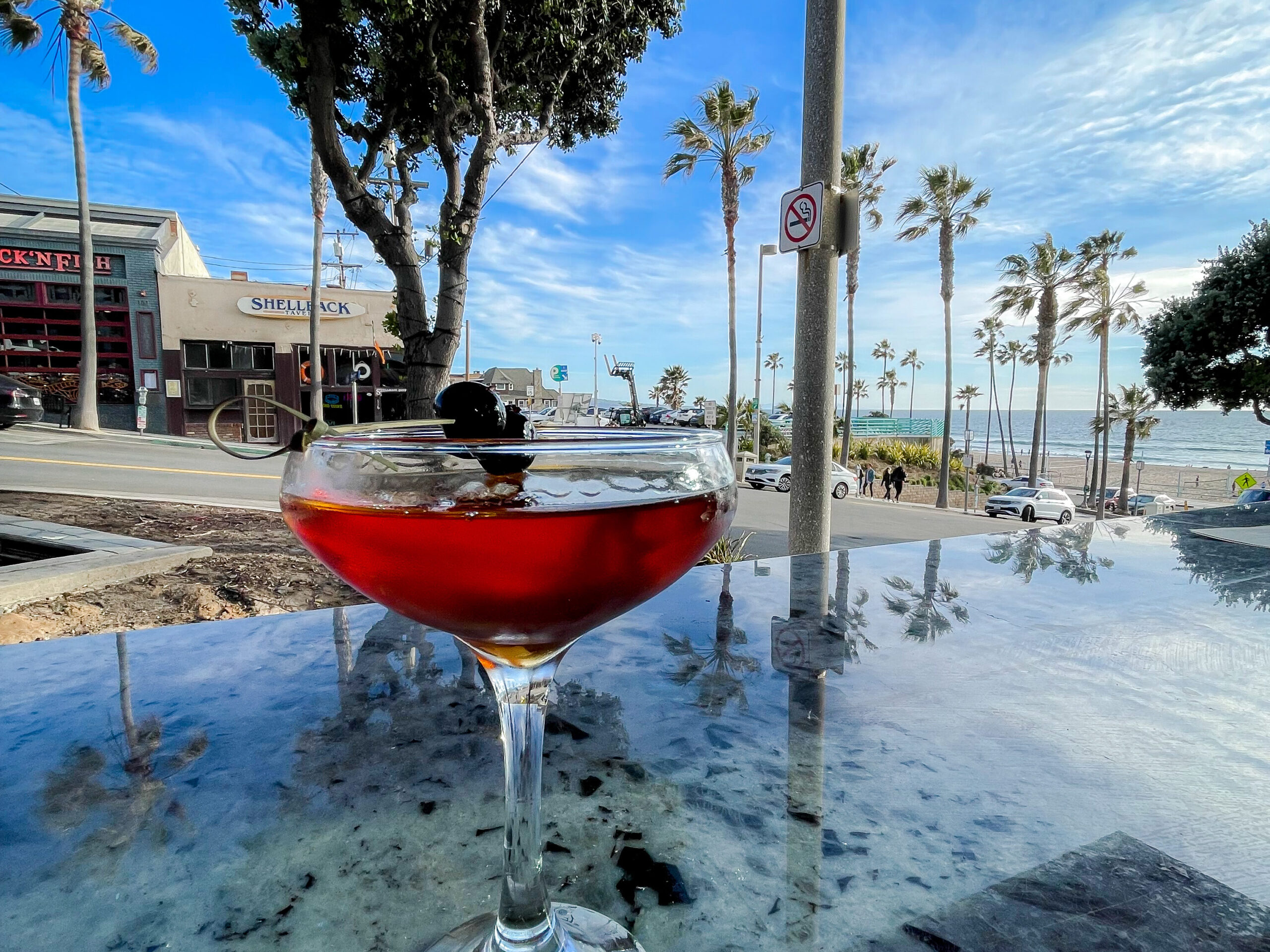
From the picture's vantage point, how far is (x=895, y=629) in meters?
1.03

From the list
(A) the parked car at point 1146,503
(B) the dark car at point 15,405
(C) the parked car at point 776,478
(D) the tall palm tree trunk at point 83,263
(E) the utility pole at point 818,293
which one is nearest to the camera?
(E) the utility pole at point 818,293

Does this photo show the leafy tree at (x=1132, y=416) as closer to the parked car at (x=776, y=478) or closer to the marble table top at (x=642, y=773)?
the parked car at (x=776, y=478)

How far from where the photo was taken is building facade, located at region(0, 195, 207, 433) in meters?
21.5

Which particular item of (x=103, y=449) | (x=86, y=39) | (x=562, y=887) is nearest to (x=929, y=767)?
(x=562, y=887)

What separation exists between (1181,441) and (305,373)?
11080 cm

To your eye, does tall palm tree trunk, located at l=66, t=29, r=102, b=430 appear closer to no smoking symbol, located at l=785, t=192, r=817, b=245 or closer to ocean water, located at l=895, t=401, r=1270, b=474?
no smoking symbol, located at l=785, t=192, r=817, b=245

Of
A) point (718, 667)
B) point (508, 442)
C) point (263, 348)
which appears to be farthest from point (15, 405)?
point (508, 442)

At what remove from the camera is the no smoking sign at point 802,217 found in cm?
337

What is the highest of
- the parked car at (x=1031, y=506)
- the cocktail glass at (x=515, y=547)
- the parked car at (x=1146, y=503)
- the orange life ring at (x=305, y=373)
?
the orange life ring at (x=305, y=373)

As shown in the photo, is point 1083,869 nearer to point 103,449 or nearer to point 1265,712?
point 1265,712

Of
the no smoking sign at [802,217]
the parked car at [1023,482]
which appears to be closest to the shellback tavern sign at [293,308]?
the no smoking sign at [802,217]

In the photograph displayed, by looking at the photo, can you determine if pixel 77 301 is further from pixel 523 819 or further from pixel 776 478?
pixel 523 819

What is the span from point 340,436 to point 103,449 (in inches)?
737

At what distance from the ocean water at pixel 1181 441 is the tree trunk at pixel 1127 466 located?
1484cm
